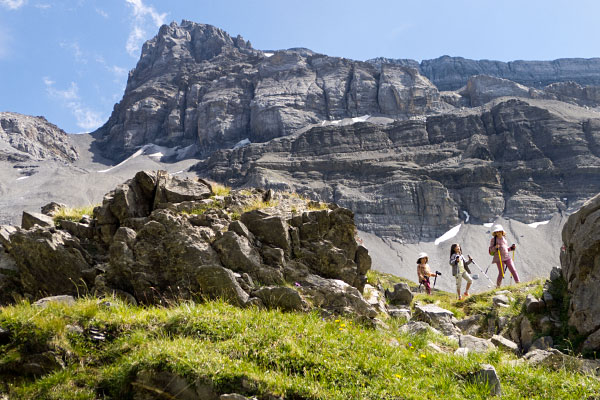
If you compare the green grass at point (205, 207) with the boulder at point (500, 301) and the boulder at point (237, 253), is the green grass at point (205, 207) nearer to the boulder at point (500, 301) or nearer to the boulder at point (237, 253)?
the boulder at point (237, 253)

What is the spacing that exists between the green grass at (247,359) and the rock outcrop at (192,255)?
5.56 feet

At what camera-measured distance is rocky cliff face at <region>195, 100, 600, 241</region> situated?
12975cm

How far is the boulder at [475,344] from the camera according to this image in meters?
7.13

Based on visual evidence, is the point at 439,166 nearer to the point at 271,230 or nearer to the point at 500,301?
the point at 500,301

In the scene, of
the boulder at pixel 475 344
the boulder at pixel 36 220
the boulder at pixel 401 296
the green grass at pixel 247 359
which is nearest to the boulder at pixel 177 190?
the boulder at pixel 36 220

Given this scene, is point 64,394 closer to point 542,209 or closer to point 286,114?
point 542,209

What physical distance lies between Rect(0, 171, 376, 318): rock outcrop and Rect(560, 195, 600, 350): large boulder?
3.91 meters

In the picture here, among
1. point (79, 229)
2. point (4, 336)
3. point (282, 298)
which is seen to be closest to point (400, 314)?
point (282, 298)

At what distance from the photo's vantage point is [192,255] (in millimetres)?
9188

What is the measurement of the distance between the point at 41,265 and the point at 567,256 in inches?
478

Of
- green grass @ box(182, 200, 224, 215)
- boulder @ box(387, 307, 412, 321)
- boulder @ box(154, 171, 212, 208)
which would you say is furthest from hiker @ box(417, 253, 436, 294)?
boulder @ box(154, 171, 212, 208)

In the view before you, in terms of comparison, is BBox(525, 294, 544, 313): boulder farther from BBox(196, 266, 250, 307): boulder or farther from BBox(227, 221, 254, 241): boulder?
BBox(227, 221, 254, 241): boulder

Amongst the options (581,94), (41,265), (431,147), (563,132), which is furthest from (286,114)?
(41,265)

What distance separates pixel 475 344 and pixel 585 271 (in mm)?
2616
